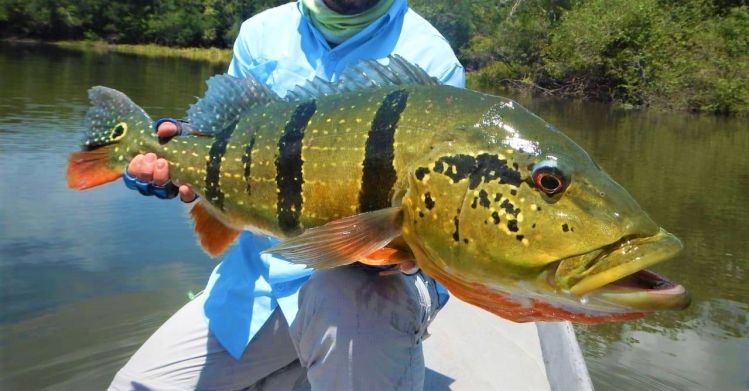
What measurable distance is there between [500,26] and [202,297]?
40382 mm

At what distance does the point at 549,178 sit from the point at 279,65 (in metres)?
1.92

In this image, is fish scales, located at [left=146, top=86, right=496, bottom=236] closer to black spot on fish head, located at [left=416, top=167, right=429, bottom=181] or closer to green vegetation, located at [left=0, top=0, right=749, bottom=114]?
black spot on fish head, located at [left=416, top=167, right=429, bottom=181]

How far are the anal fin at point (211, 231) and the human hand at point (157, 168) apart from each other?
0.28 ft

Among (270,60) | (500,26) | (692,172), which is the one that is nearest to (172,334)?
(270,60)

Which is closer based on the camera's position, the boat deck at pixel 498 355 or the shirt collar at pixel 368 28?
the shirt collar at pixel 368 28

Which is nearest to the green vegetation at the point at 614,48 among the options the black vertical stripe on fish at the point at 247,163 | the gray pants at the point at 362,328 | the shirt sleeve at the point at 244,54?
the shirt sleeve at the point at 244,54

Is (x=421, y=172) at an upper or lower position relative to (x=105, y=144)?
upper

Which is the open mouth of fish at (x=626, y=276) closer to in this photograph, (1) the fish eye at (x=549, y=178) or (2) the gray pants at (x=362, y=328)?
(1) the fish eye at (x=549, y=178)

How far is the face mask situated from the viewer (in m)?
3.56

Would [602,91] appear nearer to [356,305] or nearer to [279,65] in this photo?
[279,65]

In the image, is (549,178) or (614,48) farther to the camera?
(614,48)

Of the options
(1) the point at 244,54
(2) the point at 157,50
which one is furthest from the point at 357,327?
(2) the point at 157,50

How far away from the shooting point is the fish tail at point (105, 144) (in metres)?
3.08

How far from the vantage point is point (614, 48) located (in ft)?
112
